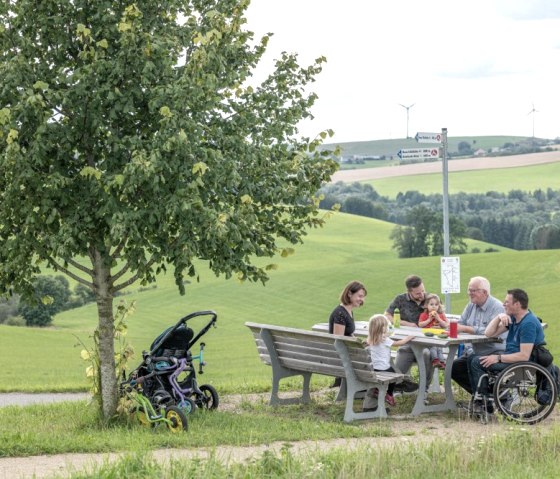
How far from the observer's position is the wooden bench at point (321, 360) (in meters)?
12.4

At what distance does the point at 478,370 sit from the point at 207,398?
11.4 feet

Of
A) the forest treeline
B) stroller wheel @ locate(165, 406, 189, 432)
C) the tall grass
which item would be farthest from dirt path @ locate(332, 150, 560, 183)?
the tall grass

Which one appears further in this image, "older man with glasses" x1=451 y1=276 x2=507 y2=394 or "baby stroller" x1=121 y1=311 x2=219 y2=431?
"older man with glasses" x1=451 y1=276 x2=507 y2=394

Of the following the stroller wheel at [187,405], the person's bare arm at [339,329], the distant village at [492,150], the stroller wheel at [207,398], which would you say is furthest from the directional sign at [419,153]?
the distant village at [492,150]

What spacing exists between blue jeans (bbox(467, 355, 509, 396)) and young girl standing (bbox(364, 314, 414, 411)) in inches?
32.2

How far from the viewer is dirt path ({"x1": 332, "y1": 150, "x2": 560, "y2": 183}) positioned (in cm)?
12050

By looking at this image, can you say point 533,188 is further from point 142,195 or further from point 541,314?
point 142,195

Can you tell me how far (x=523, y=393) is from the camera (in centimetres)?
1194

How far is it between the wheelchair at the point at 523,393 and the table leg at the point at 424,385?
34.3 inches

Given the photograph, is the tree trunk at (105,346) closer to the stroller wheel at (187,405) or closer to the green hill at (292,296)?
the stroller wheel at (187,405)

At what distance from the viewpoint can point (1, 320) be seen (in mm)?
62906

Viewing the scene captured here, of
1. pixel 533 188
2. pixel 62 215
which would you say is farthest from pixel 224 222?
pixel 533 188

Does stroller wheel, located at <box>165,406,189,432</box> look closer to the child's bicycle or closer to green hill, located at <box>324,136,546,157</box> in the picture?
the child's bicycle

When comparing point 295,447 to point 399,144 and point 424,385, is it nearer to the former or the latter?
point 424,385
